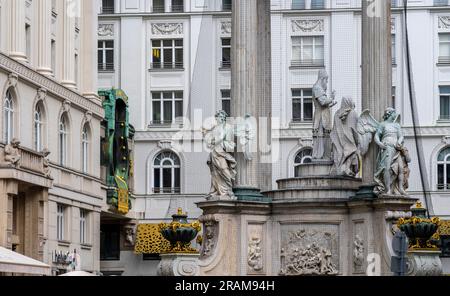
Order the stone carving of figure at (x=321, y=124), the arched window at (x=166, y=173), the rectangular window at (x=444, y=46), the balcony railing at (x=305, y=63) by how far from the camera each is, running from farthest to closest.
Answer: the rectangular window at (x=444, y=46) < the balcony railing at (x=305, y=63) < the arched window at (x=166, y=173) < the stone carving of figure at (x=321, y=124)

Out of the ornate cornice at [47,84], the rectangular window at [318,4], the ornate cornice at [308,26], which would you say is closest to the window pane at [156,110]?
the ornate cornice at [47,84]

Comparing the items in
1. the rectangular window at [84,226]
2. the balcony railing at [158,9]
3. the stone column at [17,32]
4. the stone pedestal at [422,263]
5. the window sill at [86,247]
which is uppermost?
the balcony railing at [158,9]

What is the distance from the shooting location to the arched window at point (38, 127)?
76188 mm


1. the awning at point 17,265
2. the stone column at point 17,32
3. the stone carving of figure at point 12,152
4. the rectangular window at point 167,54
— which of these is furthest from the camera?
the rectangular window at point 167,54

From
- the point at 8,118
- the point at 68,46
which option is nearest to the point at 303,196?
the point at 8,118

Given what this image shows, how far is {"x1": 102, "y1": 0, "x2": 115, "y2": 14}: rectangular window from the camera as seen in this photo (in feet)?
305

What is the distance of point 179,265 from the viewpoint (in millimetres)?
49156

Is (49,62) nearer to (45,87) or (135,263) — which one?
(45,87)

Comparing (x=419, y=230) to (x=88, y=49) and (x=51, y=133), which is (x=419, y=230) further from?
(x=88, y=49)

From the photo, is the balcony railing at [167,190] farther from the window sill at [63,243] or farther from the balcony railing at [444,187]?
the balcony railing at [444,187]

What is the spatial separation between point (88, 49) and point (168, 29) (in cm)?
706

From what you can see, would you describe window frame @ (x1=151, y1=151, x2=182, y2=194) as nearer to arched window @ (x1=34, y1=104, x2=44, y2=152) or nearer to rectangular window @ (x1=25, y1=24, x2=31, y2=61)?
arched window @ (x1=34, y1=104, x2=44, y2=152)

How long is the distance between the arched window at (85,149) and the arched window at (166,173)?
377 cm
